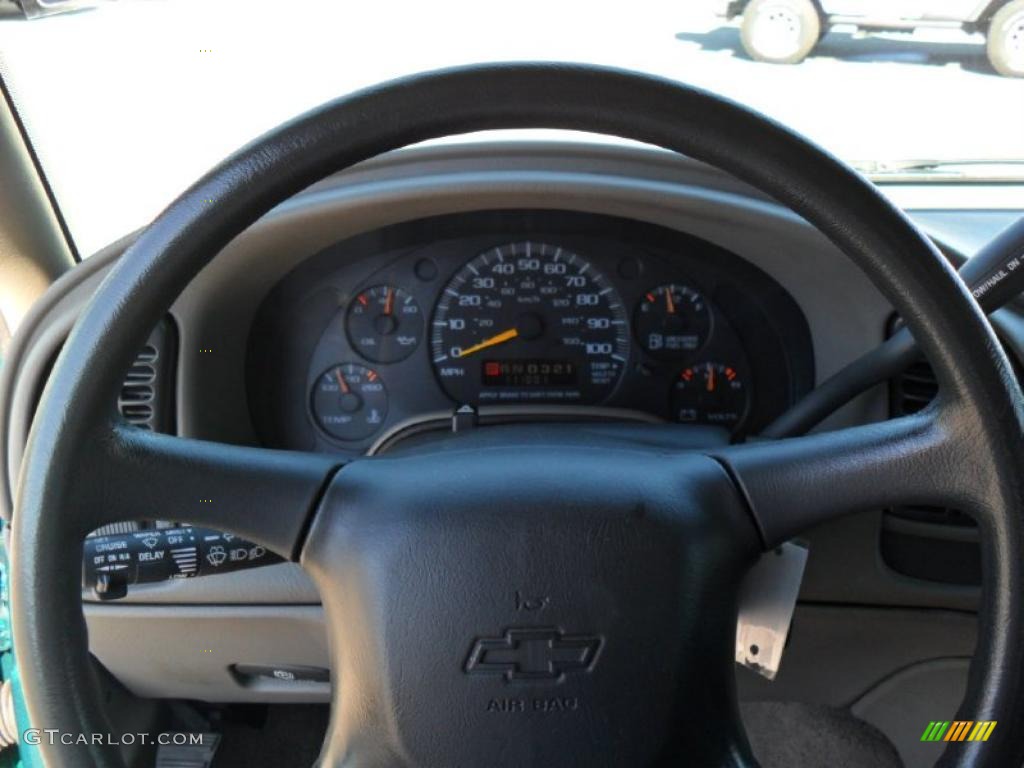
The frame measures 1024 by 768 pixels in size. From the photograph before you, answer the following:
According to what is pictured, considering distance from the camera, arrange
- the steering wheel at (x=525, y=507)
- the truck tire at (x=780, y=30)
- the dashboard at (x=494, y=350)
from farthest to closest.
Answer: the truck tire at (x=780, y=30) → the dashboard at (x=494, y=350) → the steering wheel at (x=525, y=507)

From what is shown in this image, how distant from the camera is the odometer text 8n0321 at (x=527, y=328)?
1714 millimetres

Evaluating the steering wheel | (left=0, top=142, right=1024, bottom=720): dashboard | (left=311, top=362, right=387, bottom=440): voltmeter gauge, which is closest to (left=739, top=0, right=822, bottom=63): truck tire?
(left=0, top=142, right=1024, bottom=720): dashboard

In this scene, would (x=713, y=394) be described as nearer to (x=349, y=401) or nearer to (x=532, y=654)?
(x=349, y=401)

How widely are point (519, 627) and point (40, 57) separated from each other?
145cm

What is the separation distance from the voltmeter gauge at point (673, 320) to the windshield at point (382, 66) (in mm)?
394

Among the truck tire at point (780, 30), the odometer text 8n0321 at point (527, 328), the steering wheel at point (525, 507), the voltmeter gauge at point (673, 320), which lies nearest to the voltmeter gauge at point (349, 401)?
the odometer text 8n0321 at point (527, 328)

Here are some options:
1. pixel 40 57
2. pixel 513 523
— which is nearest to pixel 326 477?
pixel 513 523

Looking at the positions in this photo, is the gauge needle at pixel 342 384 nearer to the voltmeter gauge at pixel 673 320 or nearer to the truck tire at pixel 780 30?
the voltmeter gauge at pixel 673 320

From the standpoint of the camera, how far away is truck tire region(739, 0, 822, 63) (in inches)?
77.8

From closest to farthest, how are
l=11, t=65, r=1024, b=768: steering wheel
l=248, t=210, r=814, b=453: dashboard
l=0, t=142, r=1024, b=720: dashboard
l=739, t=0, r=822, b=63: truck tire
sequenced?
l=11, t=65, r=1024, b=768: steering wheel < l=0, t=142, r=1024, b=720: dashboard < l=248, t=210, r=814, b=453: dashboard < l=739, t=0, r=822, b=63: truck tire

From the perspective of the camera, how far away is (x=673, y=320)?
68.1 inches

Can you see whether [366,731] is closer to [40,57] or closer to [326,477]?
[326,477]

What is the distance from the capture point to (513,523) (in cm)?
102

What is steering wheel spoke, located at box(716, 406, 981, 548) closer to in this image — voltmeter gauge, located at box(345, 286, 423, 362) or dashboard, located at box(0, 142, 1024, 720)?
dashboard, located at box(0, 142, 1024, 720)
